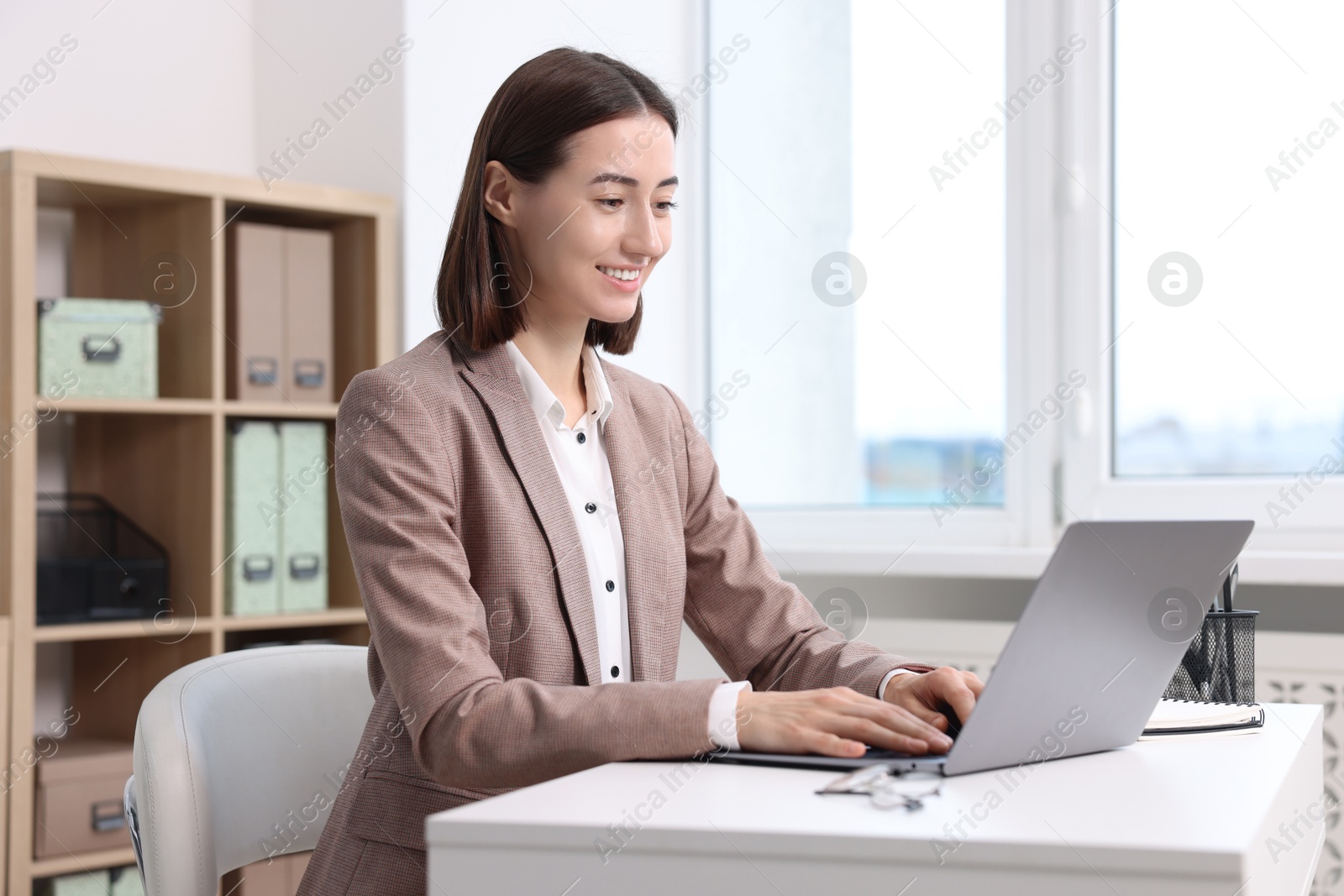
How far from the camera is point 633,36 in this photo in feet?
9.53

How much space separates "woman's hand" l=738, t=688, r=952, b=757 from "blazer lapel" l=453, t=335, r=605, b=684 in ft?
0.86

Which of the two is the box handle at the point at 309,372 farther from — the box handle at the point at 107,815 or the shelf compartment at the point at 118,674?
the box handle at the point at 107,815

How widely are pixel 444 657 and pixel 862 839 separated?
0.44 meters

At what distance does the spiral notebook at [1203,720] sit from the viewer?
42.3 inches

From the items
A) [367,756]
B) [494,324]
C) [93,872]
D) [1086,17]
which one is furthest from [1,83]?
[1086,17]

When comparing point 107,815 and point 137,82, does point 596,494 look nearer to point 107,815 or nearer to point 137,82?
point 107,815

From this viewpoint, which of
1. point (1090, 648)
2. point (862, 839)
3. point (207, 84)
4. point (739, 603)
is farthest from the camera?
point (207, 84)

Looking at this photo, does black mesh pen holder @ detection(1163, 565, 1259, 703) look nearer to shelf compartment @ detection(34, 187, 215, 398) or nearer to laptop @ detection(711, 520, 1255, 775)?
laptop @ detection(711, 520, 1255, 775)

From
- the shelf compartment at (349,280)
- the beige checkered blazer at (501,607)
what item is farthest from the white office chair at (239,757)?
the shelf compartment at (349,280)

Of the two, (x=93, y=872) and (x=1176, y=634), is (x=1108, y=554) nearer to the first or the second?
(x=1176, y=634)

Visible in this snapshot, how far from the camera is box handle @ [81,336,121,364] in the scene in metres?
2.28

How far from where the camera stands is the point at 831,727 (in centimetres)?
94

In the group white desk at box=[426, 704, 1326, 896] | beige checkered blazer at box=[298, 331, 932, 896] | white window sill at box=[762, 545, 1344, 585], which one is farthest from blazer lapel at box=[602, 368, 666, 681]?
white window sill at box=[762, 545, 1344, 585]

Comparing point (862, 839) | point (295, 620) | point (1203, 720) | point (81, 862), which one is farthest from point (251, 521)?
point (862, 839)
